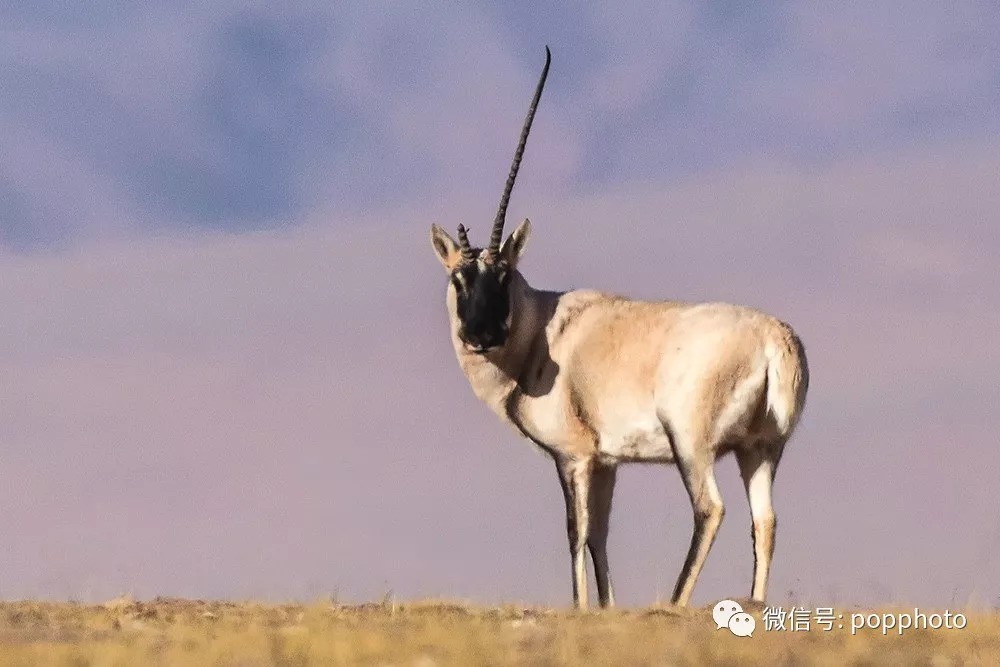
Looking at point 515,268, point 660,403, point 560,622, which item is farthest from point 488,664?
point 515,268

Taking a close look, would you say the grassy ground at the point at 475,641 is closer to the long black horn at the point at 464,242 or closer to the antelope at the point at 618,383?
the antelope at the point at 618,383

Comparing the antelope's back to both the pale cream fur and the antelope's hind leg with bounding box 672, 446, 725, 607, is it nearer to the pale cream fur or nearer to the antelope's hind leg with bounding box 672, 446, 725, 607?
the pale cream fur

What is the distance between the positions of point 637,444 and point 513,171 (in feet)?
11.3

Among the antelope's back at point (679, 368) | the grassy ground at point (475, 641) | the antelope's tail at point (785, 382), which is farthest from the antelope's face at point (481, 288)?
the grassy ground at point (475, 641)

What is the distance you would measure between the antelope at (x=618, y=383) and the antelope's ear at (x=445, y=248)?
1 cm

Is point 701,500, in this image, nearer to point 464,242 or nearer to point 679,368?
point 679,368

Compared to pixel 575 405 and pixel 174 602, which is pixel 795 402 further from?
pixel 174 602

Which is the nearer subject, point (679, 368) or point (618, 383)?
point (679, 368)

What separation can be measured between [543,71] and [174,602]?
705 cm

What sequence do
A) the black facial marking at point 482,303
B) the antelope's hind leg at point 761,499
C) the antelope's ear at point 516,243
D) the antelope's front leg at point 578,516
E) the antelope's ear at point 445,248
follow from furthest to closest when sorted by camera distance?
the antelope's ear at point 445,248
the antelope's ear at point 516,243
the black facial marking at point 482,303
the antelope's front leg at point 578,516
the antelope's hind leg at point 761,499

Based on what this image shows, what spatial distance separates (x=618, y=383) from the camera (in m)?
13.4

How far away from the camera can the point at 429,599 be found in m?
12.4

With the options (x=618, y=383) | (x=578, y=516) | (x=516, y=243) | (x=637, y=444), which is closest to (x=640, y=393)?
(x=618, y=383)

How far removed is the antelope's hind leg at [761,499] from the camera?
12938 mm
